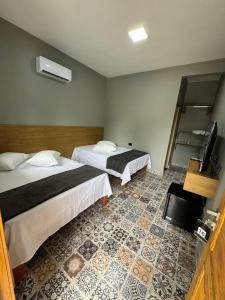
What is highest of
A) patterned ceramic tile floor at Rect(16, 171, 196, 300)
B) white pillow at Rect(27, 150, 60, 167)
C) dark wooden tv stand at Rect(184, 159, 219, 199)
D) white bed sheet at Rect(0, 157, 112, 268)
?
dark wooden tv stand at Rect(184, 159, 219, 199)

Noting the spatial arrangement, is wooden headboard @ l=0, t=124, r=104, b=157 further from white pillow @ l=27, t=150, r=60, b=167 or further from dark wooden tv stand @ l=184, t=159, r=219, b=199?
dark wooden tv stand @ l=184, t=159, r=219, b=199

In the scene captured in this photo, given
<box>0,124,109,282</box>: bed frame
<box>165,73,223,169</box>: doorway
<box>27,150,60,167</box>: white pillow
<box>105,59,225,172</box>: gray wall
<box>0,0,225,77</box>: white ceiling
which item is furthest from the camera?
<box>165,73,223,169</box>: doorway

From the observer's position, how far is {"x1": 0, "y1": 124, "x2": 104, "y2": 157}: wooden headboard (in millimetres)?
2275

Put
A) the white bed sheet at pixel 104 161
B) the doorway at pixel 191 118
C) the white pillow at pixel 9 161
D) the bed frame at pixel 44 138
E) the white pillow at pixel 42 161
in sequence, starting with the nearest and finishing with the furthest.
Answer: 1. the white pillow at pixel 9 161
2. the white pillow at pixel 42 161
3. the bed frame at pixel 44 138
4. the white bed sheet at pixel 104 161
5. the doorway at pixel 191 118

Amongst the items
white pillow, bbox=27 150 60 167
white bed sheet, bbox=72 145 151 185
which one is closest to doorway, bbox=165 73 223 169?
white bed sheet, bbox=72 145 151 185

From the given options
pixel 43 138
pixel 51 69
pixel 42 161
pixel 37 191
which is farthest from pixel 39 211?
pixel 51 69

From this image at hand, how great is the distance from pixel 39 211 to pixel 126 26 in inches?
105

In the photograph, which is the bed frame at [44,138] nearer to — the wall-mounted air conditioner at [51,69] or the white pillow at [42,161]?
the white pillow at [42,161]

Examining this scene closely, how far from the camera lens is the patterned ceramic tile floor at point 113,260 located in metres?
1.09

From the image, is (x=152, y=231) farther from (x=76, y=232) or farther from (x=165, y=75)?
(x=165, y=75)

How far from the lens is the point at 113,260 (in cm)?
133

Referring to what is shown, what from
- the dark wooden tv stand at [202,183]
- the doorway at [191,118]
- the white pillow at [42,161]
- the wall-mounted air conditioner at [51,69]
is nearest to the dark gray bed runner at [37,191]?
the white pillow at [42,161]

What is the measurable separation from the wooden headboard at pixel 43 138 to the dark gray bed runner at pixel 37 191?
122 cm

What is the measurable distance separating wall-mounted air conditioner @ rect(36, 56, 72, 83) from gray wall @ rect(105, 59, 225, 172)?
5.54 ft
